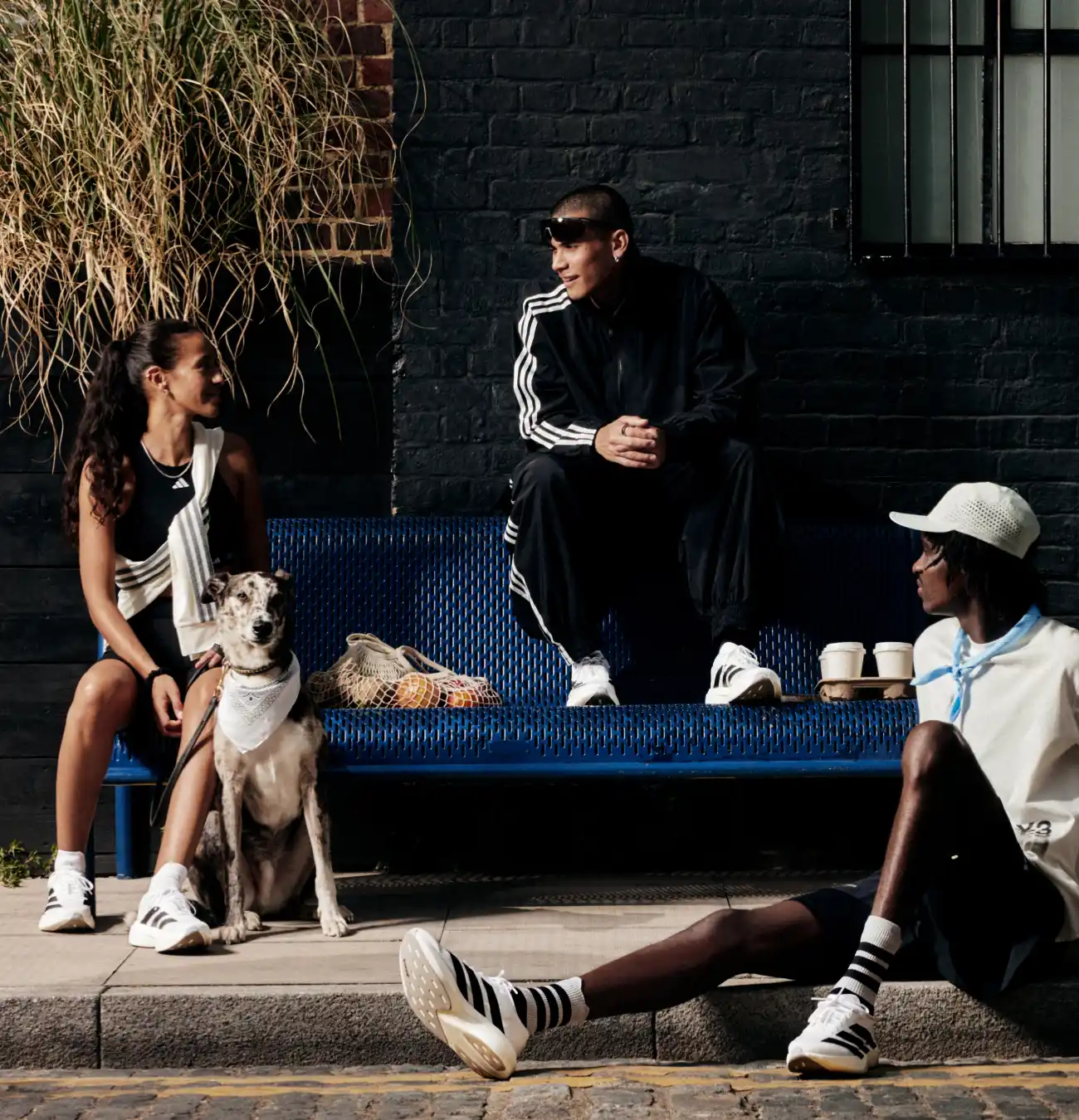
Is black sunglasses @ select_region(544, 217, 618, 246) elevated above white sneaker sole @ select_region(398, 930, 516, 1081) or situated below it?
above

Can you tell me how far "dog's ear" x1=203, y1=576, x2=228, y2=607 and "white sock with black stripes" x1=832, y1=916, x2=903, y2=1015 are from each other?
2.12 meters

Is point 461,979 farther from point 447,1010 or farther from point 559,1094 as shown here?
point 559,1094

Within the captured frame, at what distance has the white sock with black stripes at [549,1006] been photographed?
3.71 meters

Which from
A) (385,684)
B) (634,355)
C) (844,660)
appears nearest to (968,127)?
(634,355)

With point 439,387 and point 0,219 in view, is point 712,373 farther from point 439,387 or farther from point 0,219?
point 0,219

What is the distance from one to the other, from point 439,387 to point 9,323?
4.89 ft

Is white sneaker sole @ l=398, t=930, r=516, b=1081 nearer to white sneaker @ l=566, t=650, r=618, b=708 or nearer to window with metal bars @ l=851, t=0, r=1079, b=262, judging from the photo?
white sneaker @ l=566, t=650, r=618, b=708

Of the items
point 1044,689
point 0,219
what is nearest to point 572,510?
point 1044,689

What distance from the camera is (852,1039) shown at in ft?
12.2

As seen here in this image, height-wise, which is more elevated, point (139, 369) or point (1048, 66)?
point (1048, 66)

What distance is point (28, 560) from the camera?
20.3 ft

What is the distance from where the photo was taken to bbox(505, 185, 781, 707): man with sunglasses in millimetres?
5336

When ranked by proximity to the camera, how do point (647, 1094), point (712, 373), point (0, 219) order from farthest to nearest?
1. point (0, 219)
2. point (712, 373)
3. point (647, 1094)

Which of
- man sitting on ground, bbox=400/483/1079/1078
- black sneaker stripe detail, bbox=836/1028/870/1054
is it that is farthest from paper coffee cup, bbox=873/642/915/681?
black sneaker stripe detail, bbox=836/1028/870/1054
